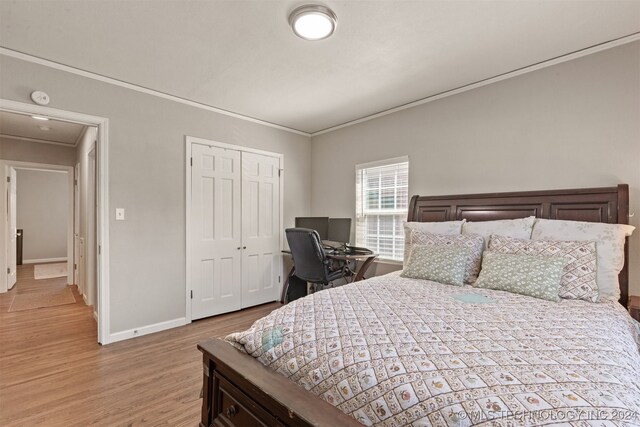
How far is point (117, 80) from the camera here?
2.83m

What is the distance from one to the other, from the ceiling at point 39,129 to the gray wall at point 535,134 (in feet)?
13.4

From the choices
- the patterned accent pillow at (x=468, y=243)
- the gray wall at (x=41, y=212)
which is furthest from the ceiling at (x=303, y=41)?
the gray wall at (x=41, y=212)

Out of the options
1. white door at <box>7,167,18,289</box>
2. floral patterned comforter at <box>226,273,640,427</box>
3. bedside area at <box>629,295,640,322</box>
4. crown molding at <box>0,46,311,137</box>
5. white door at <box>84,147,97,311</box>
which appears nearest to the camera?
floral patterned comforter at <box>226,273,640,427</box>

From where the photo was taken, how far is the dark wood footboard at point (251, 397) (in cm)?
96

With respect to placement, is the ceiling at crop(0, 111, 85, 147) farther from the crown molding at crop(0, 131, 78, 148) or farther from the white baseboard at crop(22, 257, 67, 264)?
the white baseboard at crop(22, 257, 67, 264)

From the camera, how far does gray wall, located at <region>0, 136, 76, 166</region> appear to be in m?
4.36

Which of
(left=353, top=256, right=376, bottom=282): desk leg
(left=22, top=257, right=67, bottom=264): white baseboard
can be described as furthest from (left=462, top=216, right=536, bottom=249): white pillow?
(left=22, top=257, right=67, bottom=264): white baseboard

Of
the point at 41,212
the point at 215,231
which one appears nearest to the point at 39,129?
the point at 215,231

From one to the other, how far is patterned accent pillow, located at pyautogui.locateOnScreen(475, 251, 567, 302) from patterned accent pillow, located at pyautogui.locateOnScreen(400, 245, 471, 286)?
0.15 meters

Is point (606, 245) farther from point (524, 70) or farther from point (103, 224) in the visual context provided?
point (103, 224)

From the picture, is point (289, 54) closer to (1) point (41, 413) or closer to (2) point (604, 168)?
(2) point (604, 168)

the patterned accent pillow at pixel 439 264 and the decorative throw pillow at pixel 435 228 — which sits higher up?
the decorative throw pillow at pixel 435 228

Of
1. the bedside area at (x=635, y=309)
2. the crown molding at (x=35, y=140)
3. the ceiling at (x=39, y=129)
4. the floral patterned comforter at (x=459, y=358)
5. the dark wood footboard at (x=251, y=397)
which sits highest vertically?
the ceiling at (x=39, y=129)

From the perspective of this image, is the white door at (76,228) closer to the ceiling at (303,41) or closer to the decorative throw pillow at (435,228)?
the ceiling at (303,41)
